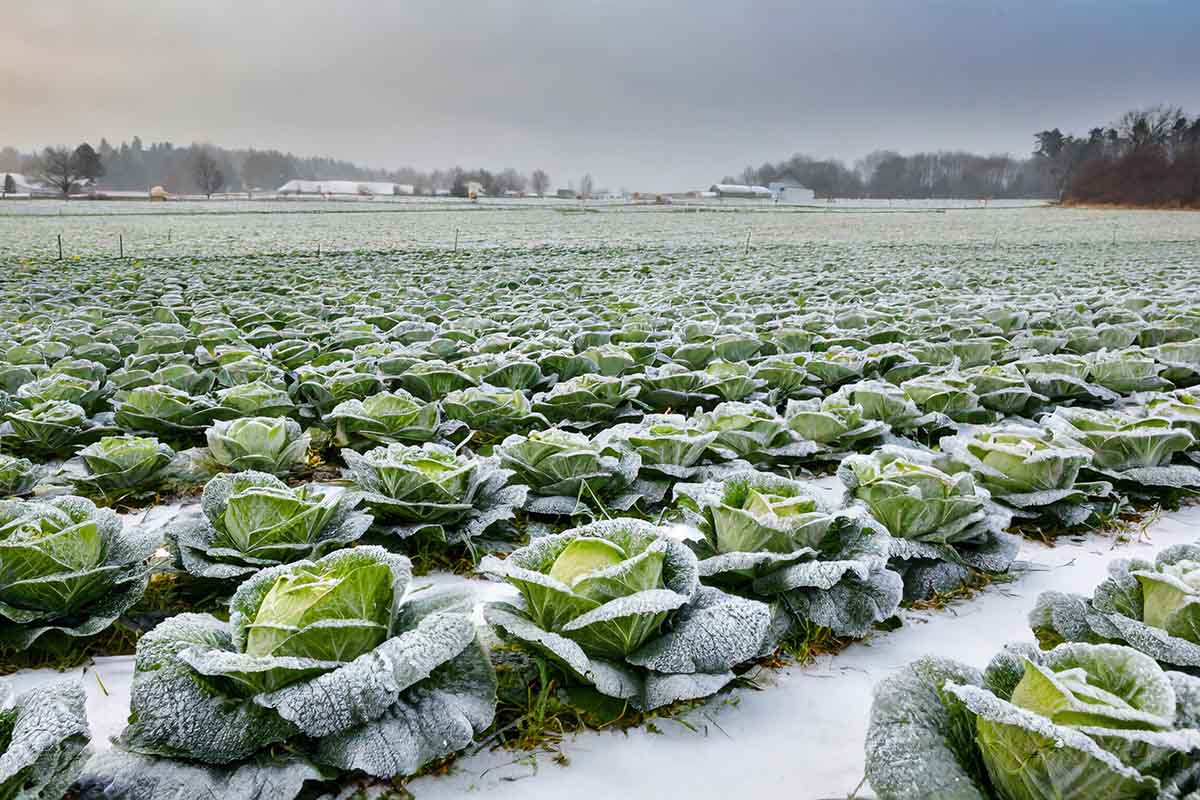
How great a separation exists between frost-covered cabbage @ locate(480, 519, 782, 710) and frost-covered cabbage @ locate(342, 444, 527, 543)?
2.42ft

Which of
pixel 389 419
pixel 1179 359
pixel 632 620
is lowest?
pixel 632 620

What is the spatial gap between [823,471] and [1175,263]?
15874mm

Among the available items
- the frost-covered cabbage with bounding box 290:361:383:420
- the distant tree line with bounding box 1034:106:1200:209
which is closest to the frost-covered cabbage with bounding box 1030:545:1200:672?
the frost-covered cabbage with bounding box 290:361:383:420

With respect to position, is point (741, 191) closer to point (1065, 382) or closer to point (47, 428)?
point (1065, 382)

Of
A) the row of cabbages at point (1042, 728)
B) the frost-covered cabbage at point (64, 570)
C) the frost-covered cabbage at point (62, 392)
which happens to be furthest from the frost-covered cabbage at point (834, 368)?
the frost-covered cabbage at point (62, 392)

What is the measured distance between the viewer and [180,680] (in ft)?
5.02

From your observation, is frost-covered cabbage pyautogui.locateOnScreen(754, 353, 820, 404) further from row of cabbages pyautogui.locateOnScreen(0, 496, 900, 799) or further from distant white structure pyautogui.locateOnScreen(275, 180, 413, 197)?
distant white structure pyautogui.locateOnScreen(275, 180, 413, 197)

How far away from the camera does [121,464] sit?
310cm

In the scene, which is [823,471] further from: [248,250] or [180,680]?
[248,250]

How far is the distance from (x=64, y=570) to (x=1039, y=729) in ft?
7.40

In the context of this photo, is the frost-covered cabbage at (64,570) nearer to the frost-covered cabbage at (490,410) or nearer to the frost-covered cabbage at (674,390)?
the frost-covered cabbage at (490,410)

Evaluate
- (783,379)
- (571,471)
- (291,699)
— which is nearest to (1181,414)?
(783,379)

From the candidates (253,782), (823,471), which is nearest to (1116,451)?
(823,471)

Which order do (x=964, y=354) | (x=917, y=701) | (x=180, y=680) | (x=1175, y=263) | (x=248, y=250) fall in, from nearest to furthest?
1. (x=917, y=701)
2. (x=180, y=680)
3. (x=964, y=354)
4. (x=1175, y=263)
5. (x=248, y=250)
